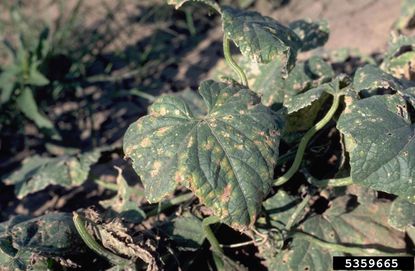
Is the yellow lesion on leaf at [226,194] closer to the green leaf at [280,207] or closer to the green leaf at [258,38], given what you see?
the green leaf at [258,38]

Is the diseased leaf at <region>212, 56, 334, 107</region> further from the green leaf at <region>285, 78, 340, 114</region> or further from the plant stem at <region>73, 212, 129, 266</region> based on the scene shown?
the plant stem at <region>73, 212, 129, 266</region>

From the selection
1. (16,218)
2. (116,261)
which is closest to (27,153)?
(16,218)

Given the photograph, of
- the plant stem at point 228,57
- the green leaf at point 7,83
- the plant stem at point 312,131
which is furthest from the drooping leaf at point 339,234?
the green leaf at point 7,83

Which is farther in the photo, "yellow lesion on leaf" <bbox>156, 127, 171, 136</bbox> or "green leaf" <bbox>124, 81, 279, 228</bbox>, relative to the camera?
"yellow lesion on leaf" <bbox>156, 127, 171, 136</bbox>

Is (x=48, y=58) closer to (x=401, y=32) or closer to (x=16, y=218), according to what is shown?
(x=16, y=218)

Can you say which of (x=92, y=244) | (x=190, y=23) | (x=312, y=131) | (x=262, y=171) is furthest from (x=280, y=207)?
(x=190, y=23)

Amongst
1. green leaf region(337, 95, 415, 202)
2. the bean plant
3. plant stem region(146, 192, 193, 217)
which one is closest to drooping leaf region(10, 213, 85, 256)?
the bean plant

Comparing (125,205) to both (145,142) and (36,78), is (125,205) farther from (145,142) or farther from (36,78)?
(36,78)
